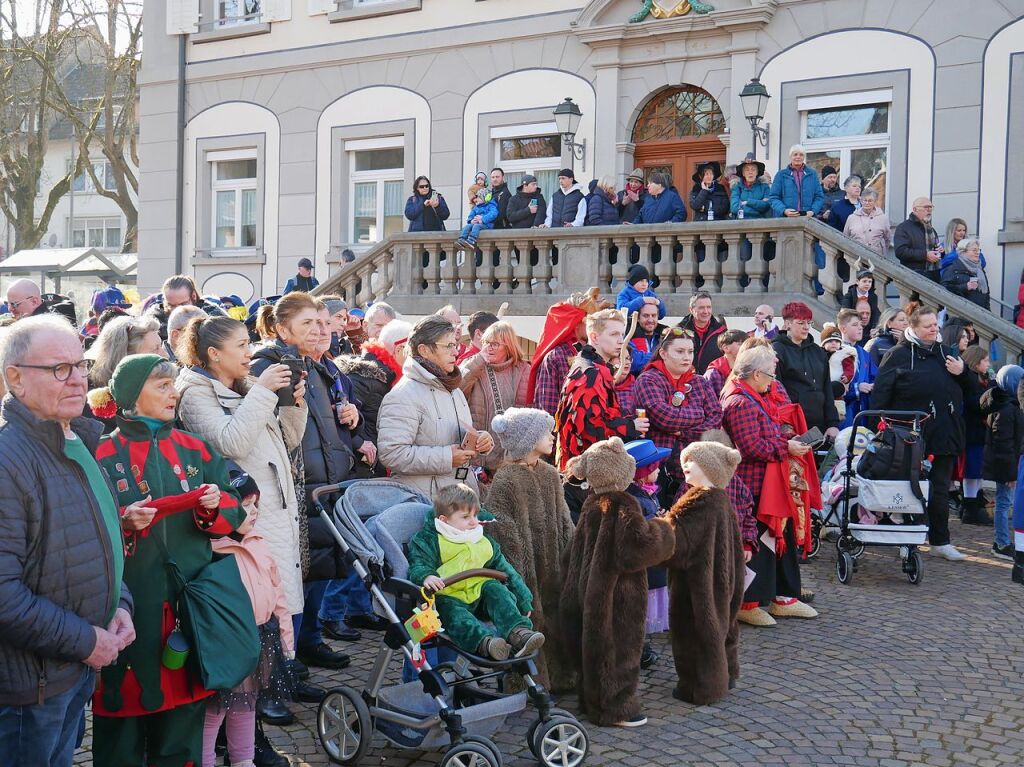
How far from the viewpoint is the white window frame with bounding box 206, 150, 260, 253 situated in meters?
20.2

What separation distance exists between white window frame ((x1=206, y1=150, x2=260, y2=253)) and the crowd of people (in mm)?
10620

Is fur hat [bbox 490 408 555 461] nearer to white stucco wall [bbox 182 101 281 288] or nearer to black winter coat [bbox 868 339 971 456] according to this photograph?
black winter coat [bbox 868 339 971 456]

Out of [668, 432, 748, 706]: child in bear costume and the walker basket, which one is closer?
the walker basket

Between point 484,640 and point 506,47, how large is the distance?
14279 mm

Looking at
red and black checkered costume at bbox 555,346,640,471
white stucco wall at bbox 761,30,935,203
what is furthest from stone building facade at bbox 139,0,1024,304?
red and black checkered costume at bbox 555,346,640,471

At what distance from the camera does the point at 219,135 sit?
2028 cm

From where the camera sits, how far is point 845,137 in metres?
15.2

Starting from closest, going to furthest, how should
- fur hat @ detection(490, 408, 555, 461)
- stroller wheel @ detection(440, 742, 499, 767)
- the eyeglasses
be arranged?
1. the eyeglasses
2. stroller wheel @ detection(440, 742, 499, 767)
3. fur hat @ detection(490, 408, 555, 461)

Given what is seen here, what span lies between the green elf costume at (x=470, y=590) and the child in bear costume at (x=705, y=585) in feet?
3.30

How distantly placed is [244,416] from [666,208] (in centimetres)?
963

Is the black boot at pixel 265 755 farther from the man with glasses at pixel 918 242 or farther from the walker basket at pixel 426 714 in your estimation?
the man with glasses at pixel 918 242

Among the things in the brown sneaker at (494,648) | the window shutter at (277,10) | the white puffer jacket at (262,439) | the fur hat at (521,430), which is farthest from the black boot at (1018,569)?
the window shutter at (277,10)

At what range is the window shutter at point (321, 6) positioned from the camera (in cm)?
1908

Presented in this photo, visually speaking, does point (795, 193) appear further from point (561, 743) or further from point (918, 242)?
point (561, 743)
